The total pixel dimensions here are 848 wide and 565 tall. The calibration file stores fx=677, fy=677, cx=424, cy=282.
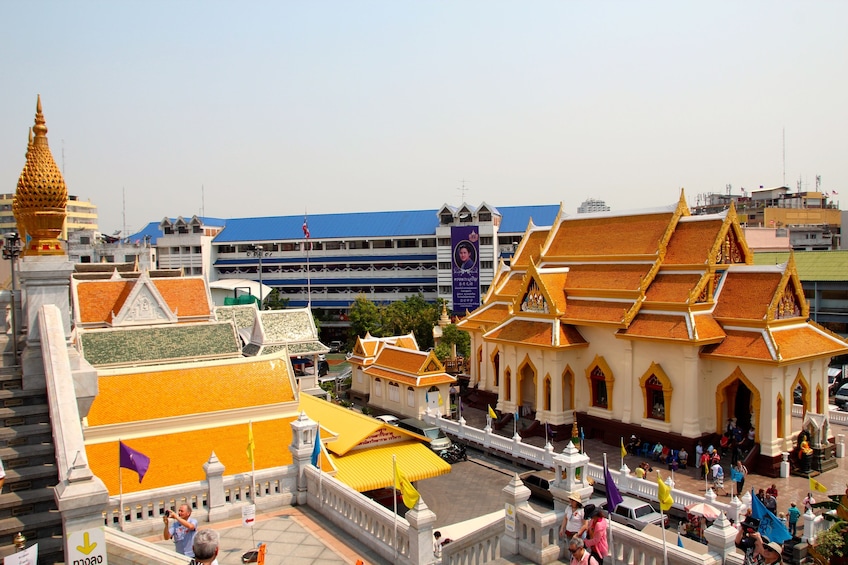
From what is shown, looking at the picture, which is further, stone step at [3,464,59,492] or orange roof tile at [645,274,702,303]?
orange roof tile at [645,274,702,303]

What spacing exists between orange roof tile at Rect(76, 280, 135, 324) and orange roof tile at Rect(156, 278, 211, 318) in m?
1.58

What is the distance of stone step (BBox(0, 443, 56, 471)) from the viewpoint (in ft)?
29.6

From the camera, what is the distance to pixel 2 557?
8156 millimetres

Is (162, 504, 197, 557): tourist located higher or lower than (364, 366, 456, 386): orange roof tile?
higher

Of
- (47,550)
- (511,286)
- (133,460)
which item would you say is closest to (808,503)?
(133,460)

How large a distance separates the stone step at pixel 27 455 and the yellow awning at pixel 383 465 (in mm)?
7824

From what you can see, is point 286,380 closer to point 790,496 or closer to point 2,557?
point 2,557

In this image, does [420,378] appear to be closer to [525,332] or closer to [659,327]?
[525,332]

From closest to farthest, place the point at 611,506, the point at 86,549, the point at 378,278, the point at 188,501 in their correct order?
the point at 86,549, the point at 611,506, the point at 188,501, the point at 378,278

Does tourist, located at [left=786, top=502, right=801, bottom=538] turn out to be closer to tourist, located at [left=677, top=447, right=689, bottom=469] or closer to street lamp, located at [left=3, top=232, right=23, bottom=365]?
tourist, located at [left=677, top=447, right=689, bottom=469]

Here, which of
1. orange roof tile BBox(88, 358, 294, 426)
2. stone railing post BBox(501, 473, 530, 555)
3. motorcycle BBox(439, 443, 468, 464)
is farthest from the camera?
motorcycle BBox(439, 443, 468, 464)

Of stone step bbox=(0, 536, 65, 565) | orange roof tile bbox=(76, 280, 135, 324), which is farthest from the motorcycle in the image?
stone step bbox=(0, 536, 65, 565)

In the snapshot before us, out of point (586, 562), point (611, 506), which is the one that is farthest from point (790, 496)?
point (586, 562)

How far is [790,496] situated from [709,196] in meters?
76.9
